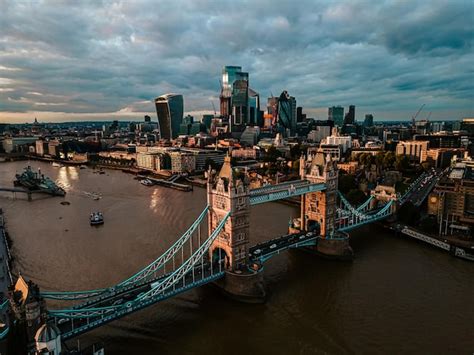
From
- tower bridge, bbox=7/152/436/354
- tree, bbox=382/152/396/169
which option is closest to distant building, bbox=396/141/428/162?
tree, bbox=382/152/396/169

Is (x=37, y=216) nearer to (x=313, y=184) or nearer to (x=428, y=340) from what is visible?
(x=313, y=184)

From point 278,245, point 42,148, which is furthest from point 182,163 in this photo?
point 42,148

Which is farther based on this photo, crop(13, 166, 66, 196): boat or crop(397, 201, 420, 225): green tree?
crop(13, 166, 66, 196): boat

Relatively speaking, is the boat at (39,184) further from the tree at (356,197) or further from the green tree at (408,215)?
the green tree at (408,215)

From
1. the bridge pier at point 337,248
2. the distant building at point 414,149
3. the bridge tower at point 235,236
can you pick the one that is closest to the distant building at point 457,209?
the bridge pier at point 337,248

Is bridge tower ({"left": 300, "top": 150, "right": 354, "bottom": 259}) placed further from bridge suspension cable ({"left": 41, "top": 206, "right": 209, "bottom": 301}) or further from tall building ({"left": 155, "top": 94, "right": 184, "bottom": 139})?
tall building ({"left": 155, "top": 94, "right": 184, "bottom": 139})

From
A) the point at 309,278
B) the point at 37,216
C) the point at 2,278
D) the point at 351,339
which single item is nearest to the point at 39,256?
the point at 2,278
